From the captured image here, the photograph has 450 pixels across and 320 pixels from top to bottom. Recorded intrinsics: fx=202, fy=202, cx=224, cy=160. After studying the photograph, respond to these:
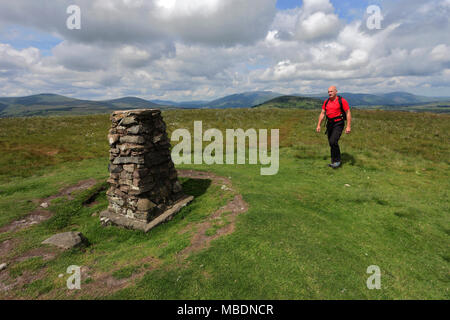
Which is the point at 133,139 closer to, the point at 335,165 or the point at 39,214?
the point at 39,214

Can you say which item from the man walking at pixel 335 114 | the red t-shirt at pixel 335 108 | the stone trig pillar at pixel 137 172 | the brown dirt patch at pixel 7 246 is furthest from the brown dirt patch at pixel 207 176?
the brown dirt patch at pixel 7 246

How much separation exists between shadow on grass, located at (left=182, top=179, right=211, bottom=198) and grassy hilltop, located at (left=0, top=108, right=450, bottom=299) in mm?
66

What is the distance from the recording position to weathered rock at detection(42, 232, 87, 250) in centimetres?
732

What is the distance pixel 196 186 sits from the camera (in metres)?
12.7

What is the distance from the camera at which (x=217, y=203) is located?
393 inches

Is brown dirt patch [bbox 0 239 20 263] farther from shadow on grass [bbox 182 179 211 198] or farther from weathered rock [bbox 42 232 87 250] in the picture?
shadow on grass [bbox 182 179 211 198]

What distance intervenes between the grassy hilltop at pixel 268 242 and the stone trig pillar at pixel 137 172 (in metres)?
0.68

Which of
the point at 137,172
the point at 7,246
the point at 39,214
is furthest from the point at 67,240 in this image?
the point at 39,214

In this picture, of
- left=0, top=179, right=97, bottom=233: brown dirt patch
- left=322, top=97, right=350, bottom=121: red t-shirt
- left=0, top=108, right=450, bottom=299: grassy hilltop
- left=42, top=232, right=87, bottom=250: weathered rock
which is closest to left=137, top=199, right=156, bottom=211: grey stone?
left=0, top=108, right=450, bottom=299: grassy hilltop
